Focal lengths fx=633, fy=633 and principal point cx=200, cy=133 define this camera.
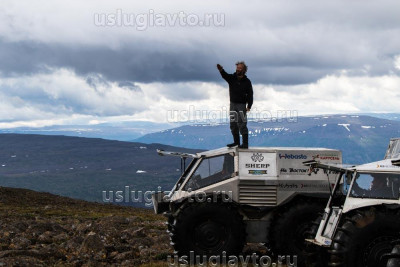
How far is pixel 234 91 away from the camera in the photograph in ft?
62.5

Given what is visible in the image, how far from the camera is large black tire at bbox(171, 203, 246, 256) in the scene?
1745 cm

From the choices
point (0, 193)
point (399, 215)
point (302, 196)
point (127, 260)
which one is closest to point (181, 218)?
point (127, 260)

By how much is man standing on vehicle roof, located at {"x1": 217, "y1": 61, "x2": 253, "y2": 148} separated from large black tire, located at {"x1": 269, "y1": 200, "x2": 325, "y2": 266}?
280cm

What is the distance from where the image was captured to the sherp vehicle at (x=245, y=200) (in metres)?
17.5

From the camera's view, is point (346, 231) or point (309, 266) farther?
point (309, 266)

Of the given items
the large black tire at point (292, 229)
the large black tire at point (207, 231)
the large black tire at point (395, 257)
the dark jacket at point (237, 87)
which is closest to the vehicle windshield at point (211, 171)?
the large black tire at point (207, 231)

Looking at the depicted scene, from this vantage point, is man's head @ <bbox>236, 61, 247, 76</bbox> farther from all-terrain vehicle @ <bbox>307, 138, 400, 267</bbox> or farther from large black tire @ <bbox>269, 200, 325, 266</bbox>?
all-terrain vehicle @ <bbox>307, 138, 400, 267</bbox>

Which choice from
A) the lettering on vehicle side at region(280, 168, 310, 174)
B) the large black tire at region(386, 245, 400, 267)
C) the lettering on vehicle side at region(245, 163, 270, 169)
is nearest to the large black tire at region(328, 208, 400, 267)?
the large black tire at region(386, 245, 400, 267)

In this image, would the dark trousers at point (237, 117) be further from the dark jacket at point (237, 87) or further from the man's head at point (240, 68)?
the man's head at point (240, 68)

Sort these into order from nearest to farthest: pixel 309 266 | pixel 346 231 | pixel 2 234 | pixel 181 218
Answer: pixel 346 231 → pixel 309 266 → pixel 181 218 → pixel 2 234

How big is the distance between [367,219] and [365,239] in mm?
394

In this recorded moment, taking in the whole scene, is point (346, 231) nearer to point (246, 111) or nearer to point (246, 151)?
point (246, 151)

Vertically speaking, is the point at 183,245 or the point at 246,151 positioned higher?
the point at 246,151

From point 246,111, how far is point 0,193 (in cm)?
6432
